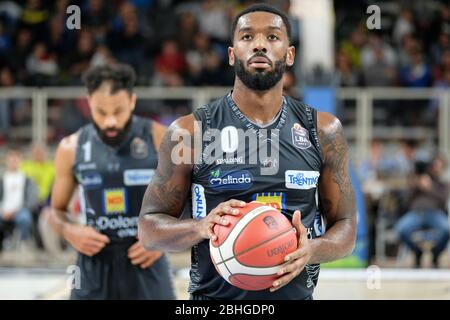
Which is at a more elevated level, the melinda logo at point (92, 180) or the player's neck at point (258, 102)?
the player's neck at point (258, 102)

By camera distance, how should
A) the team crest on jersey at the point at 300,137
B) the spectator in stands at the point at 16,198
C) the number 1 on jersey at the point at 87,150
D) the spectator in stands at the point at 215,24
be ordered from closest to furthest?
the team crest on jersey at the point at 300,137
the number 1 on jersey at the point at 87,150
the spectator in stands at the point at 16,198
the spectator in stands at the point at 215,24

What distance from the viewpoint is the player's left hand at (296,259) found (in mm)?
3211

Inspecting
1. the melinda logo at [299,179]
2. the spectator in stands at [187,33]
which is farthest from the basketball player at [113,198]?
the spectator in stands at [187,33]

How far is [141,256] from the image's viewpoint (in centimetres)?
522

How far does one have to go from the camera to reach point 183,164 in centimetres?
362

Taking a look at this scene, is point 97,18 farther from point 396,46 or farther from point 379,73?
point 396,46

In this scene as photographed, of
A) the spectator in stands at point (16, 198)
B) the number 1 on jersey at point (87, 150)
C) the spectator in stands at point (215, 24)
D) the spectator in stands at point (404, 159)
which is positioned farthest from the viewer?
the spectator in stands at point (215, 24)

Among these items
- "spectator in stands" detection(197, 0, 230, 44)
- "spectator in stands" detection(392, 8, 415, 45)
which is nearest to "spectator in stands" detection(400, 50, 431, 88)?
"spectator in stands" detection(392, 8, 415, 45)

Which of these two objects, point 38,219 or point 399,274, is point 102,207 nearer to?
point 399,274

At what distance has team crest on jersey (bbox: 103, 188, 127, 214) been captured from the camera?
5312 millimetres

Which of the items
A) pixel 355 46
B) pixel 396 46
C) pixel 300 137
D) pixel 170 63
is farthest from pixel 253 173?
pixel 396 46

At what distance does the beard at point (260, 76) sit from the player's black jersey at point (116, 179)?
1847 millimetres

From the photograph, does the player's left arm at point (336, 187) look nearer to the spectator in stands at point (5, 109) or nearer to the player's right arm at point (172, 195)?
the player's right arm at point (172, 195)

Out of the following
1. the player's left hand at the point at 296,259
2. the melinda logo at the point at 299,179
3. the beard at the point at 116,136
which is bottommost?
the player's left hand at the point at 296,259
